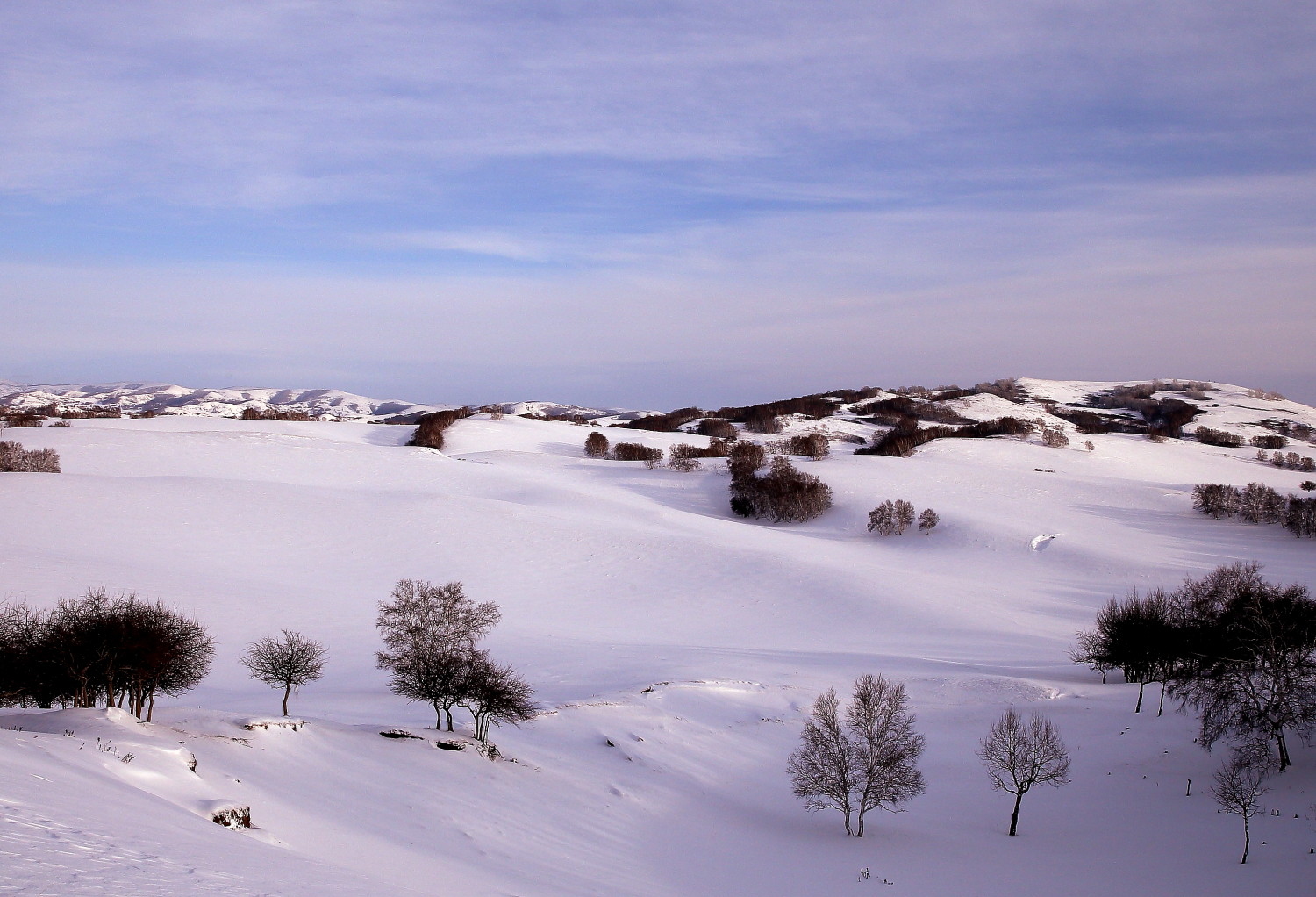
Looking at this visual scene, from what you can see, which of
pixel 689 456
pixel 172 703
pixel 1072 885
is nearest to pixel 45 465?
pixel 172 703

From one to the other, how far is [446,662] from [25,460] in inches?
1970

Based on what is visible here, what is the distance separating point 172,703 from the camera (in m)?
28.7

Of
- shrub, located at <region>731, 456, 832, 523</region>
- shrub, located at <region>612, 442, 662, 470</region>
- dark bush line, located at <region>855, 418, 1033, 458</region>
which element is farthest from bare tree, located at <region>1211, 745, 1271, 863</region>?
shrub, located at <region>612, 442, 662, 470</region>

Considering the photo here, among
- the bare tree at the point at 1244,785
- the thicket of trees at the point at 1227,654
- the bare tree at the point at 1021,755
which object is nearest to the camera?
the bare tree at the point at 1244,785

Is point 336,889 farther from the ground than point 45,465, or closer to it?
closer to it

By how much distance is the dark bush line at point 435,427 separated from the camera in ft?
297

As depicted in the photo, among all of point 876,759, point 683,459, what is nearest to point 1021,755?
point 876,759

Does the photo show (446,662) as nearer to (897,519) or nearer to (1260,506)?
(897,519)

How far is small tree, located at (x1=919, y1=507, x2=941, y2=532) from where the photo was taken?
6106 cm

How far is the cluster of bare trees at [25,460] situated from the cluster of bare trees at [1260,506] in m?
89.4

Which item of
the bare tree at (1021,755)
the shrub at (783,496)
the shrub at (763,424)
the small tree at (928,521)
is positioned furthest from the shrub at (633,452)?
the bare tree at (1021,755)

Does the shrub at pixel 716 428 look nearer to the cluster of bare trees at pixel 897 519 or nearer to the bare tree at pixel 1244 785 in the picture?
the cluster of bare trees at pixel 897 519

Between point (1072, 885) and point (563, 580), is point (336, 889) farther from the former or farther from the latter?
point (563, 580)

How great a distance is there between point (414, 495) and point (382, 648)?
24.4 m
